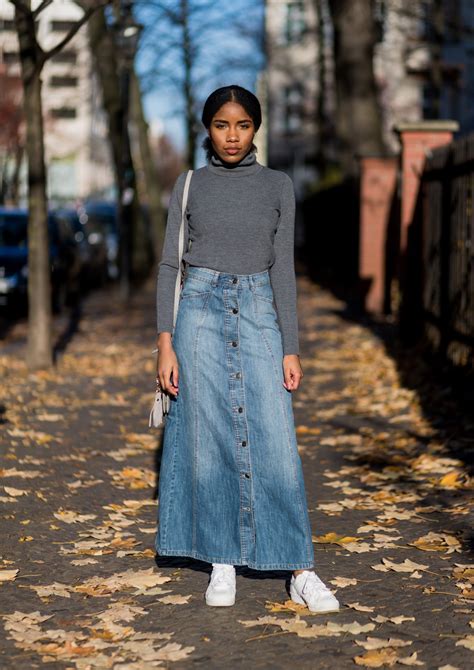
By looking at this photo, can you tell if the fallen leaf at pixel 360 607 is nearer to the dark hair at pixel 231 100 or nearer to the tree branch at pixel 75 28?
the dark hair at pixel 231 100

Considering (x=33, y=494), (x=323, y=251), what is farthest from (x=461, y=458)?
(x=323, y=251)

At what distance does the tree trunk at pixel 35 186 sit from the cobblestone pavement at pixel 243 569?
107 cm

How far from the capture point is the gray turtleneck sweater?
4.52m

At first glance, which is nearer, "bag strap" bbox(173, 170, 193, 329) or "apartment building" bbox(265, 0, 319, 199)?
"bag strap" bbox(173, 170, 193, 329)

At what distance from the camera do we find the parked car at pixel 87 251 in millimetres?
24438

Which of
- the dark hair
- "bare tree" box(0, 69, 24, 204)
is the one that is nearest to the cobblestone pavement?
the dark hair

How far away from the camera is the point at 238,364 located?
4547 mm

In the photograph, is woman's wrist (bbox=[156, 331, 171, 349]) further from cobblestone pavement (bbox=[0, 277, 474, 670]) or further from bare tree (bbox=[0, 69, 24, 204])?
bare tree (bbox=[0, 69, 24, 204])

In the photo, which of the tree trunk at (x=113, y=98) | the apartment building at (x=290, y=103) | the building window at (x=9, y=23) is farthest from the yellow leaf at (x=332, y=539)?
the apartment building at (x=290, y=103)

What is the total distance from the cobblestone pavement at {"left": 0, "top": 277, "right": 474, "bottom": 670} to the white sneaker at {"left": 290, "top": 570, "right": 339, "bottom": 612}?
0.20 feet

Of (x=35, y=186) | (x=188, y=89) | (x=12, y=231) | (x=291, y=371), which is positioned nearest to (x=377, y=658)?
(x=291, y=371)

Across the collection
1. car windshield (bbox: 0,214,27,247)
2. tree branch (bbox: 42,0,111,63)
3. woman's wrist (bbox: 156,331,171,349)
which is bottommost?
car windshield (bbox: 0,214,27,247)

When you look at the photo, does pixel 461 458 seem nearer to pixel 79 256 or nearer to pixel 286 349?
pixel 286 349

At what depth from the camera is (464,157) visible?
9875 mm
